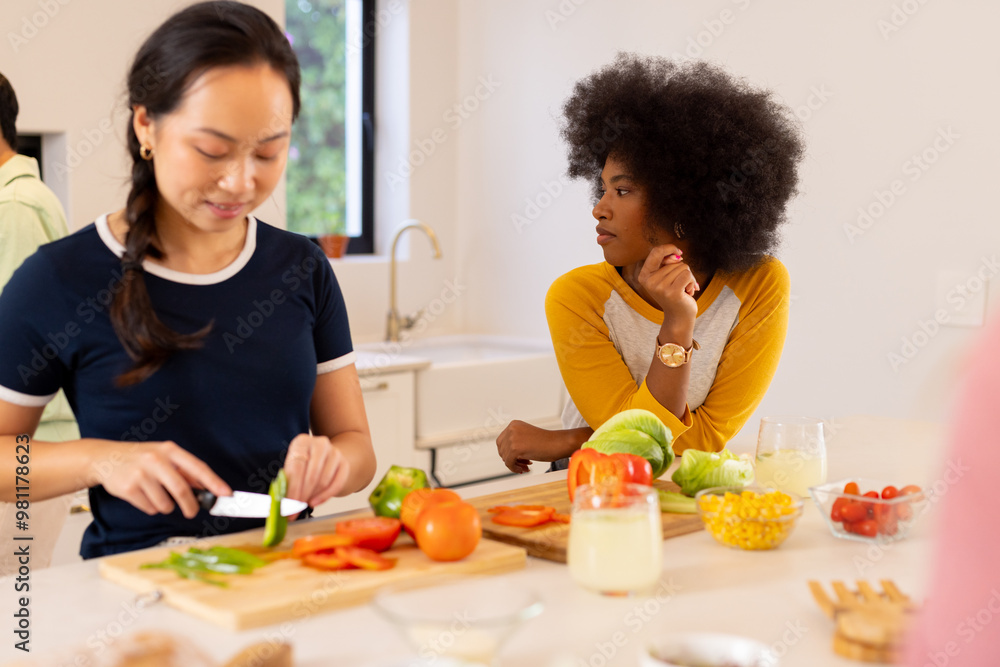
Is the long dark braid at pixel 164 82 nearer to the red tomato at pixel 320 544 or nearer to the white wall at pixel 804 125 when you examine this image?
the red tomato at pixel 320 544

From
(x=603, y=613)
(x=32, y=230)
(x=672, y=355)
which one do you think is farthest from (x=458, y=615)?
(x=32, y=230)

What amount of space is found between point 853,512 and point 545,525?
39 cm

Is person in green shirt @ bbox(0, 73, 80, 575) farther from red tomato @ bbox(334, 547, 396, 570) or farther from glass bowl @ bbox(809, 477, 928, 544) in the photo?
glass bowl @ bbox(809, 477, 928, 544)

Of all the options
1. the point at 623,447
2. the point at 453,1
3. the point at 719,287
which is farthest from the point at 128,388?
the point at 453,1

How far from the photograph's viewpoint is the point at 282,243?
1.43 meters

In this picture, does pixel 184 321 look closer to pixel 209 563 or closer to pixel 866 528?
pixel 209 563

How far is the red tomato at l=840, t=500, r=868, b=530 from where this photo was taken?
1.21 meters

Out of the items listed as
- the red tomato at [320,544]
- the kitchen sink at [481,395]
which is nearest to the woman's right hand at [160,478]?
the red tomato at [320,544]

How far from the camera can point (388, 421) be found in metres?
3.11

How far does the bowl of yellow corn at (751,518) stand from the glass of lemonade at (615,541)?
0.20 metres

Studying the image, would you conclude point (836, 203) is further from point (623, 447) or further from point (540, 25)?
point (623, 447)

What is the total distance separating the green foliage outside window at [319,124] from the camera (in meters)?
3.79

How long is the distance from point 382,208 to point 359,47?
0.65 metres

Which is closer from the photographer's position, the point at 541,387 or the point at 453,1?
the point at 541,387
